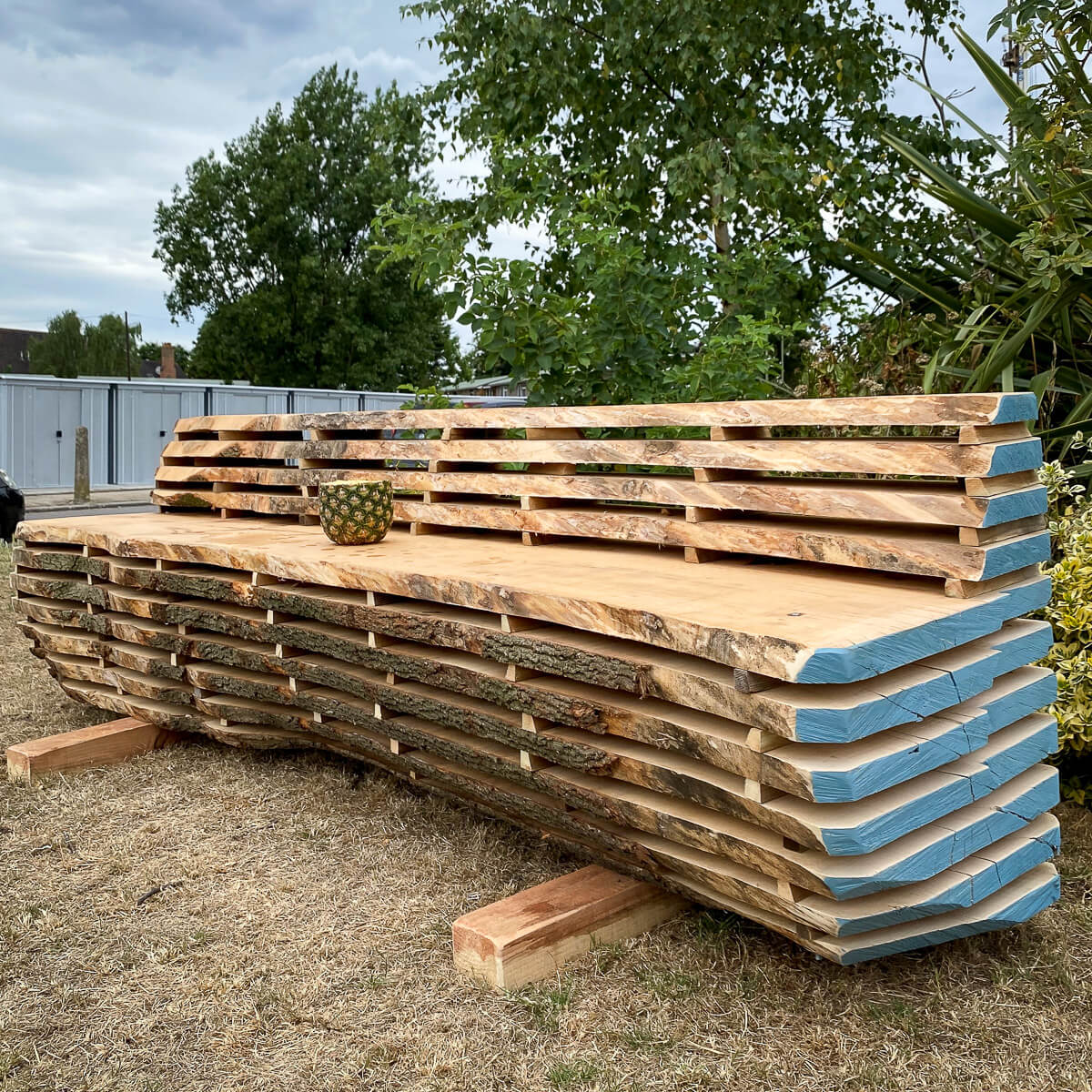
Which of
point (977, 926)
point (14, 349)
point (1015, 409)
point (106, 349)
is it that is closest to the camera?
point (977, 926)

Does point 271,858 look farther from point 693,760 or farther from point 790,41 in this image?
point 790,41

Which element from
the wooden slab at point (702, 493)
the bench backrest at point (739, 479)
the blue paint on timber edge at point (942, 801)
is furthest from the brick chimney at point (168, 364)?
the blue paint on timber edge at point (942, 801)

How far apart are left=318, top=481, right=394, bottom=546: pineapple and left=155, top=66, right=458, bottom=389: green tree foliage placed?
2617 centimetres

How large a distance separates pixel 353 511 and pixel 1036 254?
7.73 ft

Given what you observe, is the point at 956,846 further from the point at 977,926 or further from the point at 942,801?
the point at 977,926

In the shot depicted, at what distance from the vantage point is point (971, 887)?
2.01 m

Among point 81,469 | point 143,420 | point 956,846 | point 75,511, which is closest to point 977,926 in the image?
point 956,846

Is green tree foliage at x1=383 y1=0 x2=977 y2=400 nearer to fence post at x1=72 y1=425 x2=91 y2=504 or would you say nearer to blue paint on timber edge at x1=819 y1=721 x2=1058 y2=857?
blue paint on timber edge at x1=819 y1=721 x2=1058 y2=857

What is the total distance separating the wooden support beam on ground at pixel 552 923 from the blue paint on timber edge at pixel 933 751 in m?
0.80

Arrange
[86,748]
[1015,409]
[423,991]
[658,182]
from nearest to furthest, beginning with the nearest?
[423,991] → [1015,409] → [86,748] → [658,182]

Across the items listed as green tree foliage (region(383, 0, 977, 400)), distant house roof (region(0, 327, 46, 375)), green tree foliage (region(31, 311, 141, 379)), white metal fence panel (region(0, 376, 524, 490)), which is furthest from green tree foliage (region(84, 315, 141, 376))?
green tree foliage (region(383, 0, 977, 400))

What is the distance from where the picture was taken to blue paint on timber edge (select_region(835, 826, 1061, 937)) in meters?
1.89

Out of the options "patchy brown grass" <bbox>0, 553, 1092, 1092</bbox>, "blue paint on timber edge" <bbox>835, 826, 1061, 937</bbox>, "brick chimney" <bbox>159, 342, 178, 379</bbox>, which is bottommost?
"patchy brown grass" <bbox>0, 553, 1092, 1092</bbox>

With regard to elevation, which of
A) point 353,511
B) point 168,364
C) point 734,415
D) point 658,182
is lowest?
point 353,511
